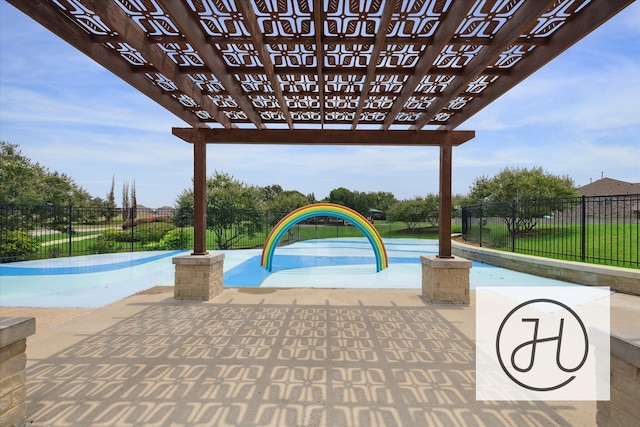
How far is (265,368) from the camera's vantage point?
3580 millimetres

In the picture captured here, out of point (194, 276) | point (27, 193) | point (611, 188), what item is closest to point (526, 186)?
point (194, 276)

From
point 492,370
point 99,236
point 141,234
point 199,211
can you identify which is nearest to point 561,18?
point 492,370

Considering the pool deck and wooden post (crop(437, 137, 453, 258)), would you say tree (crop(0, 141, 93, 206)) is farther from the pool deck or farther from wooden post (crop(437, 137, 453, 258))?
wooden post (crop(437, 137, 453, 258))

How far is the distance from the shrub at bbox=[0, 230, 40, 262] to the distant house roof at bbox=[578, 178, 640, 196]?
5486 cm

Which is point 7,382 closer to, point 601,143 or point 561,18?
point 561,18

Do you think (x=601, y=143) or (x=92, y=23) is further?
(x=601, y=143)

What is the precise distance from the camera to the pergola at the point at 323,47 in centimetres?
311

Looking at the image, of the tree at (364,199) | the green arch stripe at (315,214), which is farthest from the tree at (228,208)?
the tree at (364,199)

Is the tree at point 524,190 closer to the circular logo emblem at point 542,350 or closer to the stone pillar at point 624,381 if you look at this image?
the circular logo emblem at point 542,350

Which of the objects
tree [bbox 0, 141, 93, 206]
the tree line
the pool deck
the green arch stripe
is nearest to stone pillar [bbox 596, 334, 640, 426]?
the pool deck

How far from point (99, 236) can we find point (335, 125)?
1986 cm

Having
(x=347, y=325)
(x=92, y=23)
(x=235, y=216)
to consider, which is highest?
(x=92, y=23)

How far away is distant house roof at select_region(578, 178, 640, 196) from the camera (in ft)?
132

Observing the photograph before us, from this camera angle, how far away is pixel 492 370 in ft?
11.6
